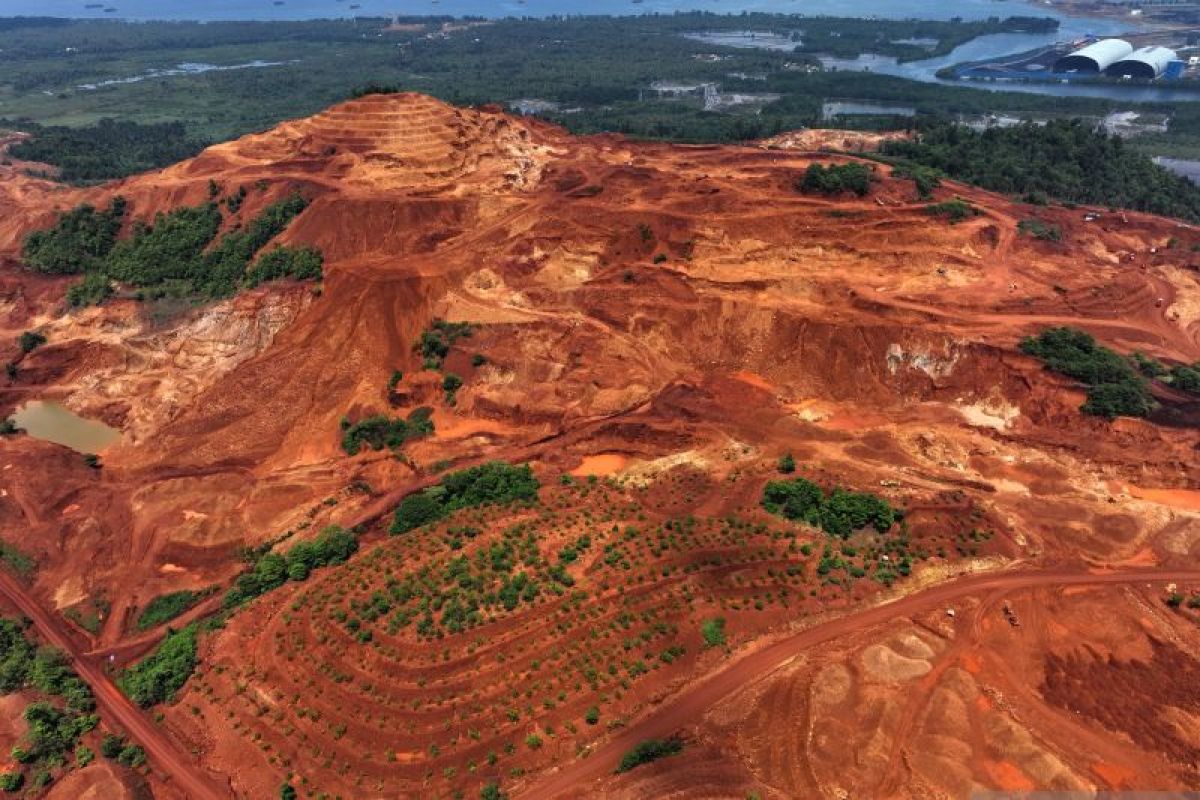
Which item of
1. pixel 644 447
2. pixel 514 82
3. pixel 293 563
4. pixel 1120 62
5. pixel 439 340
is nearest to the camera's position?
pixel 293 563

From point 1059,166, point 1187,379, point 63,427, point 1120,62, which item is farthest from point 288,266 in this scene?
point 1120,62

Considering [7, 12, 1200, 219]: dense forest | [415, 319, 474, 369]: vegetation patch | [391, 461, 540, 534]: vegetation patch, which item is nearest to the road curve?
[391, 461, 540, 534]: vegetation patch

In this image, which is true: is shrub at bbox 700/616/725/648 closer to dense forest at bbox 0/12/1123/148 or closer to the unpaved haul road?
the unpaved haul road

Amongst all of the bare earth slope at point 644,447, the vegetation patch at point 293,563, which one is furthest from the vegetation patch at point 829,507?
the vegetation patch at point 293,563

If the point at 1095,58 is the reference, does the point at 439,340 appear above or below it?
below

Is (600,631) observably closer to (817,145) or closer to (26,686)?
(26,686)

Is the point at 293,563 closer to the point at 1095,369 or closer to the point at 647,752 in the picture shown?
the point at 647,752

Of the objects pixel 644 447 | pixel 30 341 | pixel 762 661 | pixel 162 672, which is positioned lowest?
pixel 162 672

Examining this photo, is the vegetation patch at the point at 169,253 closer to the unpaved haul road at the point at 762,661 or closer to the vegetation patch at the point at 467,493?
the vegetation patch at the point at 467,493

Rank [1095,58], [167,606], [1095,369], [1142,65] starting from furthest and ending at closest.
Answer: [1095,58] → [1142,65] → [1095,369] → [167,606]
